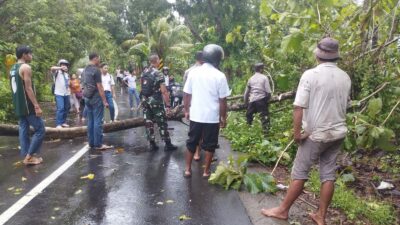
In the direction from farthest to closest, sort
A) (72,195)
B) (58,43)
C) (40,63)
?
(58,43), (40,63), (72,195)

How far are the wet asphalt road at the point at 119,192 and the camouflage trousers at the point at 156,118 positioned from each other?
1.11 feet

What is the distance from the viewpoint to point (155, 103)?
26.3 ft

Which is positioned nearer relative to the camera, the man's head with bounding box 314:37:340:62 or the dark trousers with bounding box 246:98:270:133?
the man's head with bounding box 314:37:340:62

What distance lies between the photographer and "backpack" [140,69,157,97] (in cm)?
789

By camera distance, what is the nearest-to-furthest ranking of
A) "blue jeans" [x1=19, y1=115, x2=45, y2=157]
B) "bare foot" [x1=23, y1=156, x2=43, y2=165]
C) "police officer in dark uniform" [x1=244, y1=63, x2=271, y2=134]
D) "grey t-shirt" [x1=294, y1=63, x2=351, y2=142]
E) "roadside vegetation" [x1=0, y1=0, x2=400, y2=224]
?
"grey t-shirt" [x1=294, y1=63, x2=351, y2=142]
"roadside vegetation" [x1=0, y1=0, x2=400, y2=224]
"blue jeans" [x1=19, y1=115, x2=45, y2=157]
"bare foot" [x1=23, y1=156, x2=43, y2=165]
"police officer in dark uniform" [x1=244, y1=63, x2=271, y2=134]

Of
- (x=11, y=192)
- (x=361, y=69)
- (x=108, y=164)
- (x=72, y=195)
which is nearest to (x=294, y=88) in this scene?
(x=361, y=69)

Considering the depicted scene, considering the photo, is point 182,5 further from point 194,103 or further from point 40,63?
point 194,103

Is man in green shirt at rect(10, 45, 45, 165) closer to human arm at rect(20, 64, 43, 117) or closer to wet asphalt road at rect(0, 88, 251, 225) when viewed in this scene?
human arm at rect(20, 64, 43, 117)

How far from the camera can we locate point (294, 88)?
883 cm

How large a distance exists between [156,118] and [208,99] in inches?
102

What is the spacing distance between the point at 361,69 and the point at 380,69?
0.91 feet

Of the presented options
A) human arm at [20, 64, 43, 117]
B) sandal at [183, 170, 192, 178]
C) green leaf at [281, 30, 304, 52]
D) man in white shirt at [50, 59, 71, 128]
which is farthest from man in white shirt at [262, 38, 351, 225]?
man in white shirt at [50, 59, 71, 128]

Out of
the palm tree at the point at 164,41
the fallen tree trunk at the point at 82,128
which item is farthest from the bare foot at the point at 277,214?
the palm tree at the point at 164,41

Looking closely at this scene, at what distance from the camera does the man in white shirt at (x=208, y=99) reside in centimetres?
568
